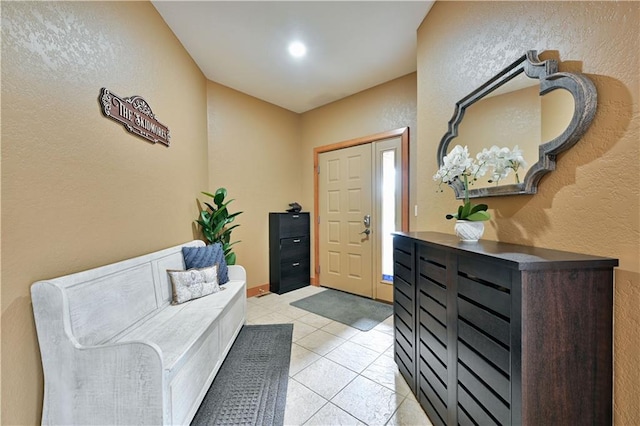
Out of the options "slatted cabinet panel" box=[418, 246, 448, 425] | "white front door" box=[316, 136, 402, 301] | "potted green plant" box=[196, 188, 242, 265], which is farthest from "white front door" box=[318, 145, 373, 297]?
"slatted cabinet panel" box=[418, 246, 448, 425]

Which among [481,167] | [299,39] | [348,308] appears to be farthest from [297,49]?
[348,308]

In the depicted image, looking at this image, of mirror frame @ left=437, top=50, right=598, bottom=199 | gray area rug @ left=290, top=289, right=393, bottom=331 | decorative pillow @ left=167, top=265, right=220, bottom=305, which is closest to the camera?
mirror frame @ left=437, top=50, right=598, bottom=199

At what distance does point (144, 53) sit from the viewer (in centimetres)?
194

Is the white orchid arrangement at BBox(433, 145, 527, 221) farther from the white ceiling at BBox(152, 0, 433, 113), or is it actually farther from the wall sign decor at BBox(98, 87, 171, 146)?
the wall sign decor at BBox(98, 87, 171, 146)

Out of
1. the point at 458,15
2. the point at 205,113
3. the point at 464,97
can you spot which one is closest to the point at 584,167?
the point at 464,97

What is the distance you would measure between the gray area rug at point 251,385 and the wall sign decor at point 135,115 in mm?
1918

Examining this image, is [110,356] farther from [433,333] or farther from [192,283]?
[433,333]

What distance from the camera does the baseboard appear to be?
3.55 metres

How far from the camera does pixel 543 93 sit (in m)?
1.11

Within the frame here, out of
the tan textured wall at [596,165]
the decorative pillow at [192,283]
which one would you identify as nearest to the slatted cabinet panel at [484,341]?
the tan textured wall at [596,165]

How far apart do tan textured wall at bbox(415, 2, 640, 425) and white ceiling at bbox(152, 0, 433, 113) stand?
3.33 ft

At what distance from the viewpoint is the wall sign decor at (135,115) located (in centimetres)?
155

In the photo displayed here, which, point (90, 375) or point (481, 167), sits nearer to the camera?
point (90, 375)

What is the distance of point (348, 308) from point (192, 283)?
6.19ft
